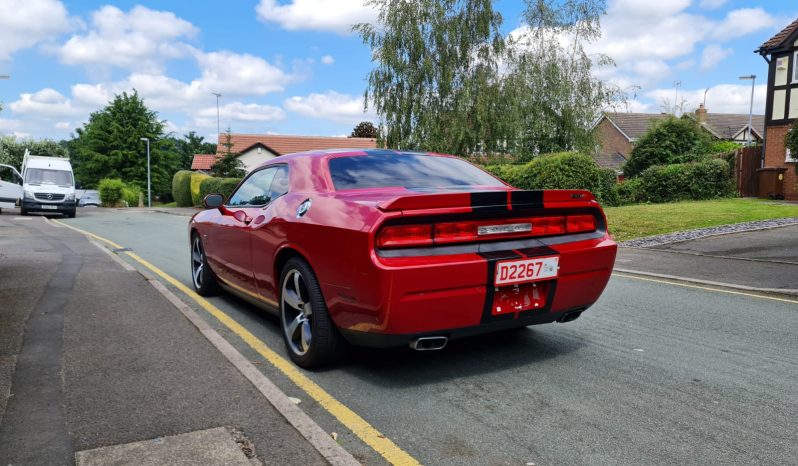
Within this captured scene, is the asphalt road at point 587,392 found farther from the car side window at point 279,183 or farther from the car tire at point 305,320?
the car side window at point 279,183

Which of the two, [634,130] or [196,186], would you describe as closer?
[196,186]

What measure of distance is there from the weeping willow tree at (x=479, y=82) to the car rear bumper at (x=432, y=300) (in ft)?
70.4

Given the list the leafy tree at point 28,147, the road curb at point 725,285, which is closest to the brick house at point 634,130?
the road curb at point 725,285

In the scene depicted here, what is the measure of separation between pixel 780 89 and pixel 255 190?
29191 mm

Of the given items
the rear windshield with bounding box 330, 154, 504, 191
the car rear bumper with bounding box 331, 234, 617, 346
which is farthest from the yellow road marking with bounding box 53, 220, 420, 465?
the rear windshield with bounding box 330, 154, 504, 191

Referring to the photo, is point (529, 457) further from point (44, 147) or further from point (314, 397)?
point (44, 147)

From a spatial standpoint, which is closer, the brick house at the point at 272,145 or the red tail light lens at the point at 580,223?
the red tail light lens at the point at 580,223

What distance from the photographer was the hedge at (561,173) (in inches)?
732

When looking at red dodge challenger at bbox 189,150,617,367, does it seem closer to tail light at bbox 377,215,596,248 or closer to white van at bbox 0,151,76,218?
tail light at bbox 377,215,596,248

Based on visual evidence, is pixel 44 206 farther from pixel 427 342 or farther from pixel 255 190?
pixel 427 342

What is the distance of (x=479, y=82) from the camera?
82.5ft

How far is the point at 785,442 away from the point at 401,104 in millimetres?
23846

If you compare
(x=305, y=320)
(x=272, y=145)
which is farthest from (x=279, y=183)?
(x=272, y=145)

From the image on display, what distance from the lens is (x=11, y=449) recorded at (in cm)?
283
